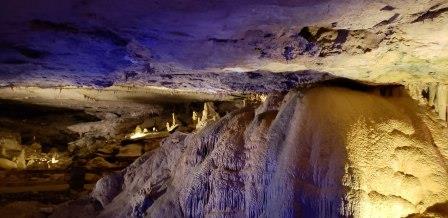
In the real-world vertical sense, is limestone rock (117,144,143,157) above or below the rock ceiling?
below

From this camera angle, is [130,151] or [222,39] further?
[130,151]

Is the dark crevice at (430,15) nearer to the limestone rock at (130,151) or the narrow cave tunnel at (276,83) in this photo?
the narrow cave tunnel at (276,83)

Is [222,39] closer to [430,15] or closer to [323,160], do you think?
[430,15]

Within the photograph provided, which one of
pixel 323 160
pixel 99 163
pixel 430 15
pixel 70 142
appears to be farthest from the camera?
pixel 70 142

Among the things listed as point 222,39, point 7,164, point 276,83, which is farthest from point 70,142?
point 222,39

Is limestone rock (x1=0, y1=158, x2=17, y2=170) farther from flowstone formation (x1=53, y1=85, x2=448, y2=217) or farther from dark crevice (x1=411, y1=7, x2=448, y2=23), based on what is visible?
dark crevice (x1=411, y1=7, x2=448, y2=23)

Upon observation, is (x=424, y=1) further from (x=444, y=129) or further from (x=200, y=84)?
(x=200, y=84)

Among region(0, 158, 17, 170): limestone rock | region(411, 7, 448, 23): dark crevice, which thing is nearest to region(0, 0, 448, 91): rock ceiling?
region(411, 7, 448, 23): dark crevice
